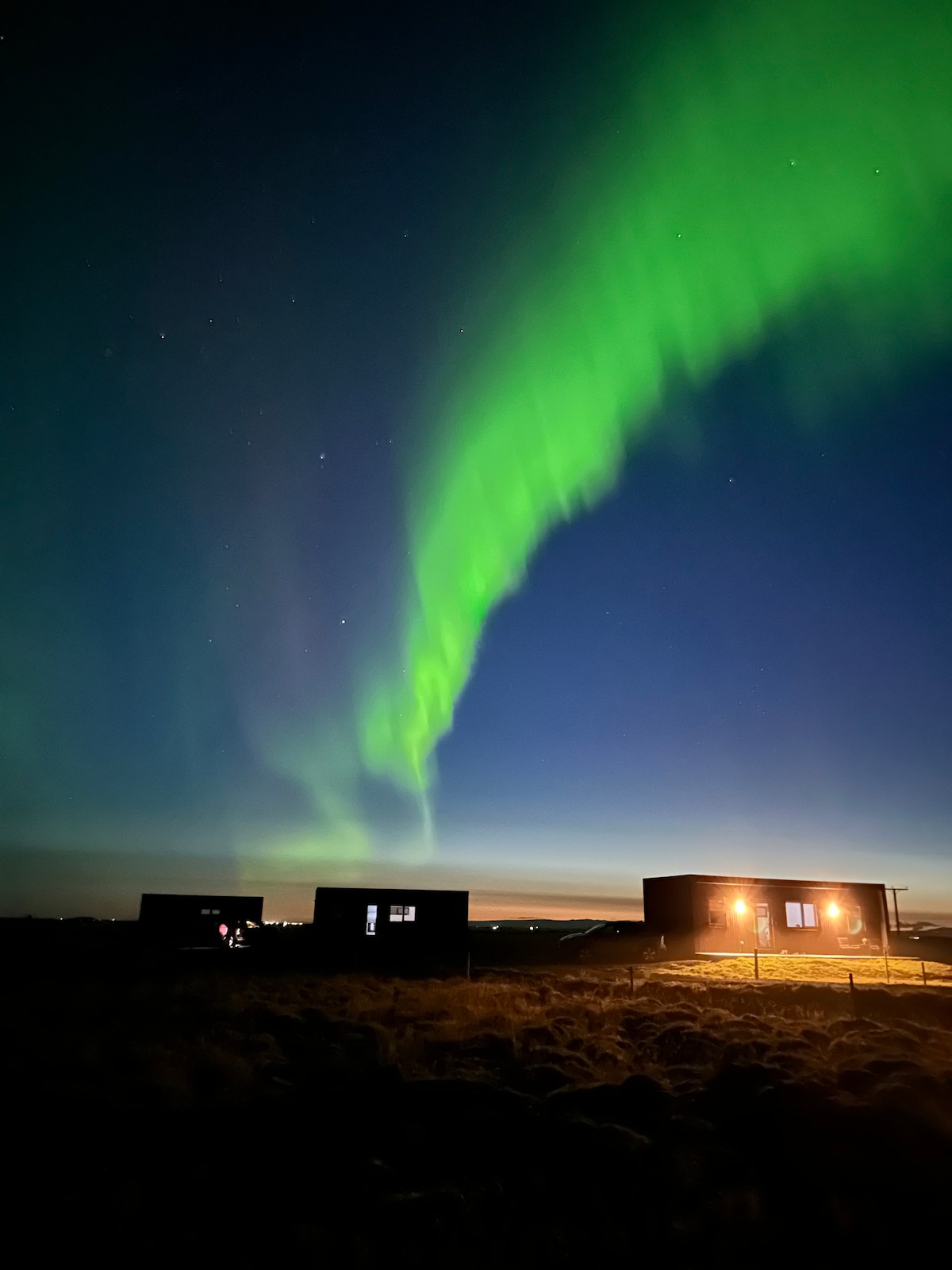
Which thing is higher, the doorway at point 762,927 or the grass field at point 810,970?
the doorway at point 762,927

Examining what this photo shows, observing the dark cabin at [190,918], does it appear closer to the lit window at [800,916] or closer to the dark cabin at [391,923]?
the dark cabin at [391,923]

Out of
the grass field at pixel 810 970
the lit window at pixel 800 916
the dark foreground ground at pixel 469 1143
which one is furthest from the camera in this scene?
the lit window at pixel 800 916

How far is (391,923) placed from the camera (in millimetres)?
32125

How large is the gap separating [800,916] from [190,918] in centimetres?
3107

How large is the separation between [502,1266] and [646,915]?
36.6 m

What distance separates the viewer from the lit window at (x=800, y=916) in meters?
38.2

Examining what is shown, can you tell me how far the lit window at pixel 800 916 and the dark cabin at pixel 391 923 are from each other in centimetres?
1692

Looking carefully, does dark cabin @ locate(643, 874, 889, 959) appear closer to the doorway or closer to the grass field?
the doorway

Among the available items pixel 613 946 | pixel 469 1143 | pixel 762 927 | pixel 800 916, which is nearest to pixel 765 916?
pixel 762 927

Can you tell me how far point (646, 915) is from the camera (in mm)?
39938

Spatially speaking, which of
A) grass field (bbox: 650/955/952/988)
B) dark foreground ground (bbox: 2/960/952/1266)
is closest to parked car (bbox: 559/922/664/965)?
grass field (bbox: 650/955/952/988)

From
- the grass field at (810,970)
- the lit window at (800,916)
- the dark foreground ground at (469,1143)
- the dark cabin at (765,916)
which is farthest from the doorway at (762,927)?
the dark foreground ground at (469,1143)

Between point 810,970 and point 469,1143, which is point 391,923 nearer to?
point 810,970

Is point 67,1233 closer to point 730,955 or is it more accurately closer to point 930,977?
point 930,977
